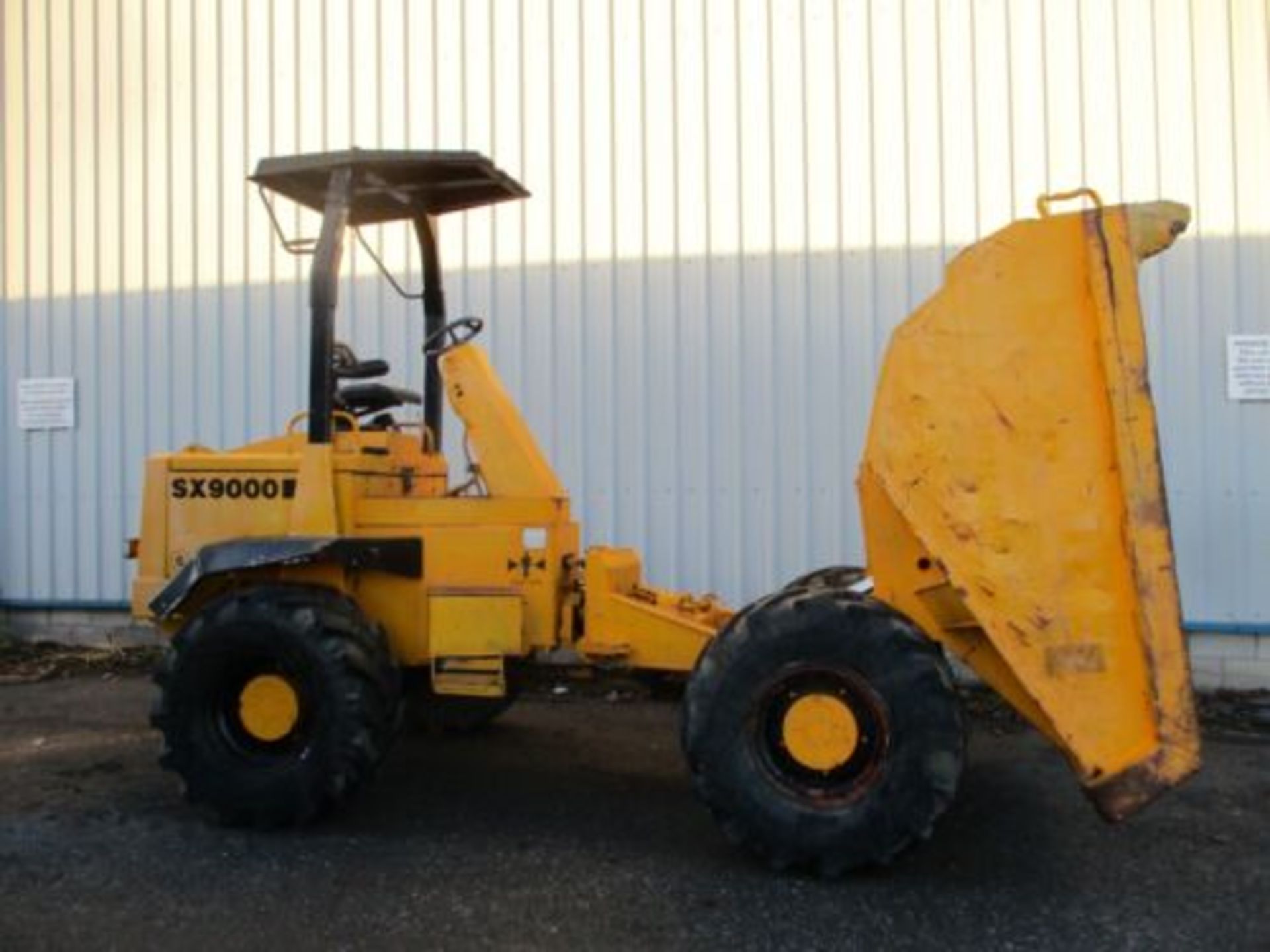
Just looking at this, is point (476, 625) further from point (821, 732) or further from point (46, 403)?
point (46, 403)

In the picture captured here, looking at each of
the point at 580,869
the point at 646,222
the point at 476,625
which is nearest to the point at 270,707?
the point at 476,625

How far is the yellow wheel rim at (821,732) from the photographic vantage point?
14.1 feet

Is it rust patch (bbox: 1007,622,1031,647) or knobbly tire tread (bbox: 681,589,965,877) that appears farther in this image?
knobbly tire tread (bbox: 681,589,965,877)

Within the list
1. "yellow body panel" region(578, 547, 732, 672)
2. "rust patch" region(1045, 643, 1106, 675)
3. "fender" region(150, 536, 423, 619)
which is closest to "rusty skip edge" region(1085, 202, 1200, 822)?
"rust patch" region(1045, 643, 1106, 675)

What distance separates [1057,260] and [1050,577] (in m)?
1.08

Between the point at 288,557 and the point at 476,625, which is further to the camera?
the point at 476,625

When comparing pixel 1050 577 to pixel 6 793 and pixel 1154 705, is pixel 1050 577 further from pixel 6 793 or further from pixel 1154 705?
pixel 6 793

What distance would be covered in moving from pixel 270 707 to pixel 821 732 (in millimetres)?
2220

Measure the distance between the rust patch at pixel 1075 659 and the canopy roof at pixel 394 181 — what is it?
10.1 feet

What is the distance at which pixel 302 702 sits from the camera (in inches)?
192

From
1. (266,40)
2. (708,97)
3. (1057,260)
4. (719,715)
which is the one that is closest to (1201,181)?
(708,97)

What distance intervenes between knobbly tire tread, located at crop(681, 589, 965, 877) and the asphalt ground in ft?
0.60

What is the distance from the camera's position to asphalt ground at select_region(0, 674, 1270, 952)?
13.0 feet

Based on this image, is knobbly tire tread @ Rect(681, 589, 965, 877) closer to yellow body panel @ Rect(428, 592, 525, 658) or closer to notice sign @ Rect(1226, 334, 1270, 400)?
yellow body panel @ Rect(428, 592, 525, 658)
